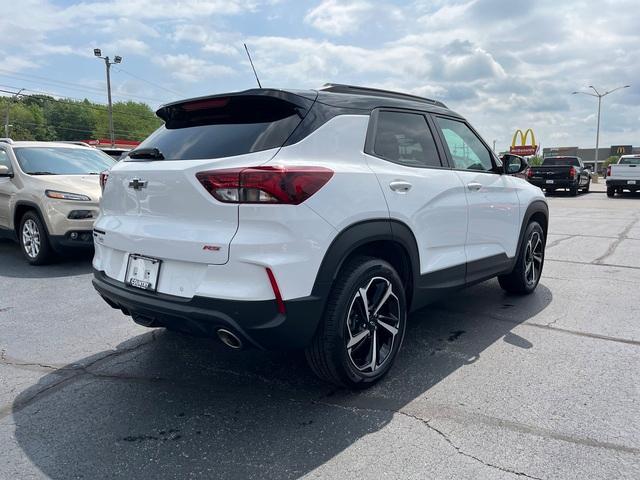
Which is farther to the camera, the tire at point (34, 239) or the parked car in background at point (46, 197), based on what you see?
the tire at point (34, 239)

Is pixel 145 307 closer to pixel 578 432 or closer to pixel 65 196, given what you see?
pixel 578 432

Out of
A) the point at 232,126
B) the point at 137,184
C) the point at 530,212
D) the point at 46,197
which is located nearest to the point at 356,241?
the point at 232,126

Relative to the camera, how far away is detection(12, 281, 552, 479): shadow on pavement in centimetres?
250

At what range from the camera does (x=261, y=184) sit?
2596 millimetres

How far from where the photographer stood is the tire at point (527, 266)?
203 inches

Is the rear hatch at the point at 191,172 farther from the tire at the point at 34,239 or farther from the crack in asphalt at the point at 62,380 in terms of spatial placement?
the tire at the point at 34,239

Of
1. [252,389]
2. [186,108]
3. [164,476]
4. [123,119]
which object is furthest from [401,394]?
[123,119]

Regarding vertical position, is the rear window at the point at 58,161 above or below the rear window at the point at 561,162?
below

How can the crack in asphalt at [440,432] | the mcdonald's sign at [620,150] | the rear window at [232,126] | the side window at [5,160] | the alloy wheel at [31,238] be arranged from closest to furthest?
the crack in asphalt at [440,432] → the rear window at [232,126] → the alloy wheel at [31,238] → the side window at [5,160] → the mcdonald's sign at [620,150]

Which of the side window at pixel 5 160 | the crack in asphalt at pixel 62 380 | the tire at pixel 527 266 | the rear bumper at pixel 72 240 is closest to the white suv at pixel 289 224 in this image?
the crack in asphalt at pixel 62 380

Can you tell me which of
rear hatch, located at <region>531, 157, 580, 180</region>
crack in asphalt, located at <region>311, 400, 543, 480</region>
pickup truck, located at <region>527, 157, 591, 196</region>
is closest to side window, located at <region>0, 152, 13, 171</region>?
crack in asphalt, located at <region>311, 400, 543, 480</region>

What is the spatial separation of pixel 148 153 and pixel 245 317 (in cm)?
135

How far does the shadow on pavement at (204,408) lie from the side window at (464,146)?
1.44 meters

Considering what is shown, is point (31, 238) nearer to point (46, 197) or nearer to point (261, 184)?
point (46, 197)
